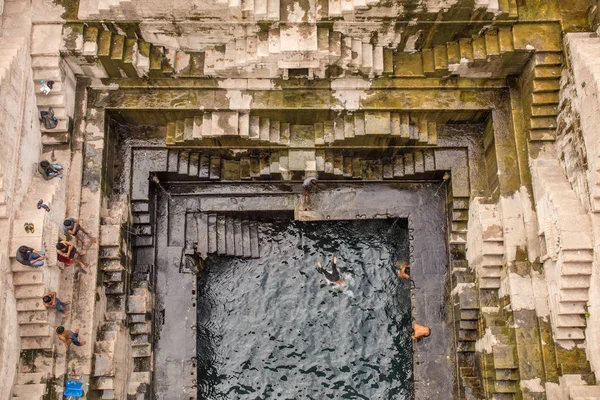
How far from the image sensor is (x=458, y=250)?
51.6 ft

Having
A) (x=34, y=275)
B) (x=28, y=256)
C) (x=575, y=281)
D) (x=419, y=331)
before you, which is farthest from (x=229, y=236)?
(x=575, y=281)

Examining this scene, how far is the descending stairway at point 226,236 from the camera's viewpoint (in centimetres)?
1636

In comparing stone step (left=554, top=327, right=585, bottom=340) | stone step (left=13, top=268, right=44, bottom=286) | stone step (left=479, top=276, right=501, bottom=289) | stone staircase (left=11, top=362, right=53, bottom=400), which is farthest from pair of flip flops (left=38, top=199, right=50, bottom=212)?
stone step (left=554, top=327, right=585, bottom=340)

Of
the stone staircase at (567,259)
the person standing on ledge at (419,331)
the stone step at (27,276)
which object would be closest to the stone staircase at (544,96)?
the stone staircase at (567,259)

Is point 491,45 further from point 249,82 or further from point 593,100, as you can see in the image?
point 249,82

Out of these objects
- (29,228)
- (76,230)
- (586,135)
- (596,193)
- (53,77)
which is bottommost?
(29,228)

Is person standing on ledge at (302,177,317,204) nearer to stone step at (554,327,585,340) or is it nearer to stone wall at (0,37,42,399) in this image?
stone wall at (0,37,42,399)

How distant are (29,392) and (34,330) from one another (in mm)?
1339

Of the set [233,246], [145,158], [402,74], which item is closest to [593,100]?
[402,74]

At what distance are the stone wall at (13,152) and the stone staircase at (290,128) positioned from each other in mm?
3484

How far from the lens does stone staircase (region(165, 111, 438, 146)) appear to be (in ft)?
48.7

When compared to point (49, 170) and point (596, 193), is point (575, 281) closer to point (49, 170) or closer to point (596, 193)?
point (596, 193)

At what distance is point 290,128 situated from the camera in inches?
614

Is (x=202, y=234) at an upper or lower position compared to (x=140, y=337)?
upper
